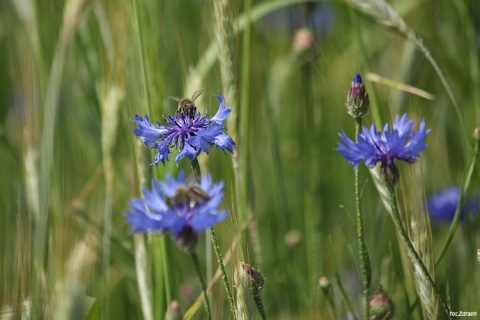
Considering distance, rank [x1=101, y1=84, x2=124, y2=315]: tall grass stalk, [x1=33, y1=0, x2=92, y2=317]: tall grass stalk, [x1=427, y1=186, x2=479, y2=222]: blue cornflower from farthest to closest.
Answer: [x1=427, y1=186, x2=479, y2=222]: blue cornflower → [x1=101, y1=84, x2=124, y2=315]: tall grass stalk → [x1=33, y1=0, x2=92, y2=317]: tall grass stalk

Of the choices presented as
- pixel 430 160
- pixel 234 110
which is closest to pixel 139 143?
pixel 234 110

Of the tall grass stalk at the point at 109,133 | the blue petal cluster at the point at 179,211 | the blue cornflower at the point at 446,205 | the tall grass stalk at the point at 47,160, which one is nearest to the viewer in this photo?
the blue petal cluster at the point at 179,211

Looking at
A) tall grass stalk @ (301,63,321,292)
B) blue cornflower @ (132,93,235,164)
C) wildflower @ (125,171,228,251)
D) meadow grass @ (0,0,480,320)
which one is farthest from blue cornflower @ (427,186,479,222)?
wildflower @ (125,171,228,251)

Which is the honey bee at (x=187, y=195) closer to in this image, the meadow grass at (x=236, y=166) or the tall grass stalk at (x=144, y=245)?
the meadow grass at (x=236, y=166)

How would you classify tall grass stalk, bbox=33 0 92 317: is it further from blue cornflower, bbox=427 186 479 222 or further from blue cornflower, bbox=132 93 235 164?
blue cornflower, bbox=427 186 479 222

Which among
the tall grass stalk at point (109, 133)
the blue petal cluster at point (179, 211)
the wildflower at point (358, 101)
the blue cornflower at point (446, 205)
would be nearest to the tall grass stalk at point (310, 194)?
the blue cornflower at point (446, 205)

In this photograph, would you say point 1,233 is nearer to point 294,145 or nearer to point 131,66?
point 131,66
